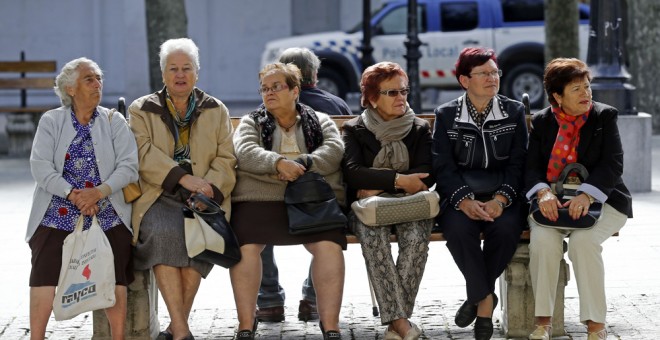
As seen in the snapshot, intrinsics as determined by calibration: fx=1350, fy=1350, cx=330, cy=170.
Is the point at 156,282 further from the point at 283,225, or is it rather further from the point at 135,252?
the point at 283,225

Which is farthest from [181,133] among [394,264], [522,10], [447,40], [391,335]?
[522,10]

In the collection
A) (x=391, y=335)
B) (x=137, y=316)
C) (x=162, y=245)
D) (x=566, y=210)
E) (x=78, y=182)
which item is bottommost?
(x=391, y=335)

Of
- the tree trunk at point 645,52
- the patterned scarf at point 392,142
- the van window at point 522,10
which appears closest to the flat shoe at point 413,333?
the patterned scarf at point 392,142

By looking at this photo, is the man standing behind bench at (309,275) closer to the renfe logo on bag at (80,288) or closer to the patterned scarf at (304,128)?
the patterned scarf at (304,128)

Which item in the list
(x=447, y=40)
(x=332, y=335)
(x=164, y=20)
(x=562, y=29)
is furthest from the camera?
(x=447, y=40)

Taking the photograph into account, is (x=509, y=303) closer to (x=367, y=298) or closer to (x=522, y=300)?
(x=522, y=300)

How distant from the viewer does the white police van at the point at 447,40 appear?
22.2 meters

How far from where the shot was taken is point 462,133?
695cm

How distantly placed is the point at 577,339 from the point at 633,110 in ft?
19.2

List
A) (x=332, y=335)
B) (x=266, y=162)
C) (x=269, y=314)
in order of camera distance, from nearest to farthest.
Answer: (x=332, y=335) < (x=266, y=162) < (x=269, y=314)

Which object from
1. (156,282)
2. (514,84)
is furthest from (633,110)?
(514,84)

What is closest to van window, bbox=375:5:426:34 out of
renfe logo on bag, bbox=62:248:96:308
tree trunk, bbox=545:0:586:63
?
tree trunk, bbox=545:0:586:63

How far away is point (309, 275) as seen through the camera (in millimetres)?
7473

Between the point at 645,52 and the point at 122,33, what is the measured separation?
40.1ft
